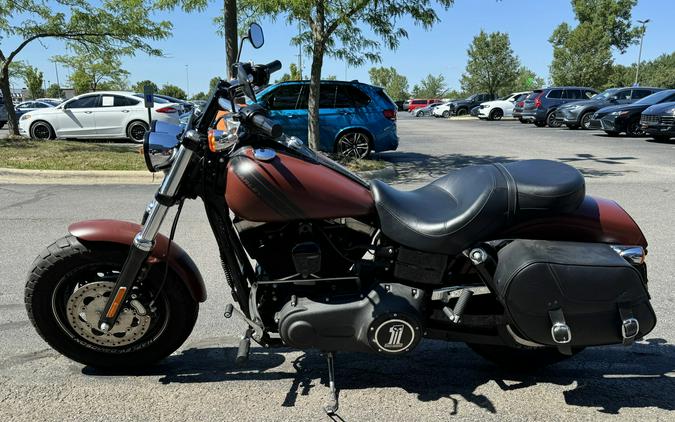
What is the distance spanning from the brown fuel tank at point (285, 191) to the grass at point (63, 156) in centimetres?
824

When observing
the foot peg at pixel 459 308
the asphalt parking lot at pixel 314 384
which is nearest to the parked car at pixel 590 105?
the asphalt parking lot at pixel 314 384

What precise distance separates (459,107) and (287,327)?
38752 mm

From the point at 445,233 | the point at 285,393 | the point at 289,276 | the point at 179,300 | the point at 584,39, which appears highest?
the point at 584,39

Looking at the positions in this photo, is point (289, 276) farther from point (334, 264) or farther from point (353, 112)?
point (353, 112)

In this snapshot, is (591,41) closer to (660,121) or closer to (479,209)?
(660,121)

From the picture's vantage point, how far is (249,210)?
2334 millimetres

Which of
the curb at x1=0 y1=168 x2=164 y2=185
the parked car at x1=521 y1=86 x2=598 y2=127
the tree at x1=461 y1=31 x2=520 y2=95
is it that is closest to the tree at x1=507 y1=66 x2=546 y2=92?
the tree at x1=461 y1=31 x2=520 y2=95

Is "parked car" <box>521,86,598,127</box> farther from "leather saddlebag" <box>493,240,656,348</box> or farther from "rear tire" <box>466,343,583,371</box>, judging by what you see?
"leather saddlebag" <box>493,240,656,348</box>

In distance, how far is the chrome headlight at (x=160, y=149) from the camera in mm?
2510

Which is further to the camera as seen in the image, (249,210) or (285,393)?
Answer: (285,393)

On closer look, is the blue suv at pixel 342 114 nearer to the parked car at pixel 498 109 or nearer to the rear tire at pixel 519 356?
the rear tire at pixel 519 356

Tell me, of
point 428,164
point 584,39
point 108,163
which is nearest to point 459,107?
point 584,39

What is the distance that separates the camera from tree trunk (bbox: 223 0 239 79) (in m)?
9.52

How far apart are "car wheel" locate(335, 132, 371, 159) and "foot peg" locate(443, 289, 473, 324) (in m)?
8.77
